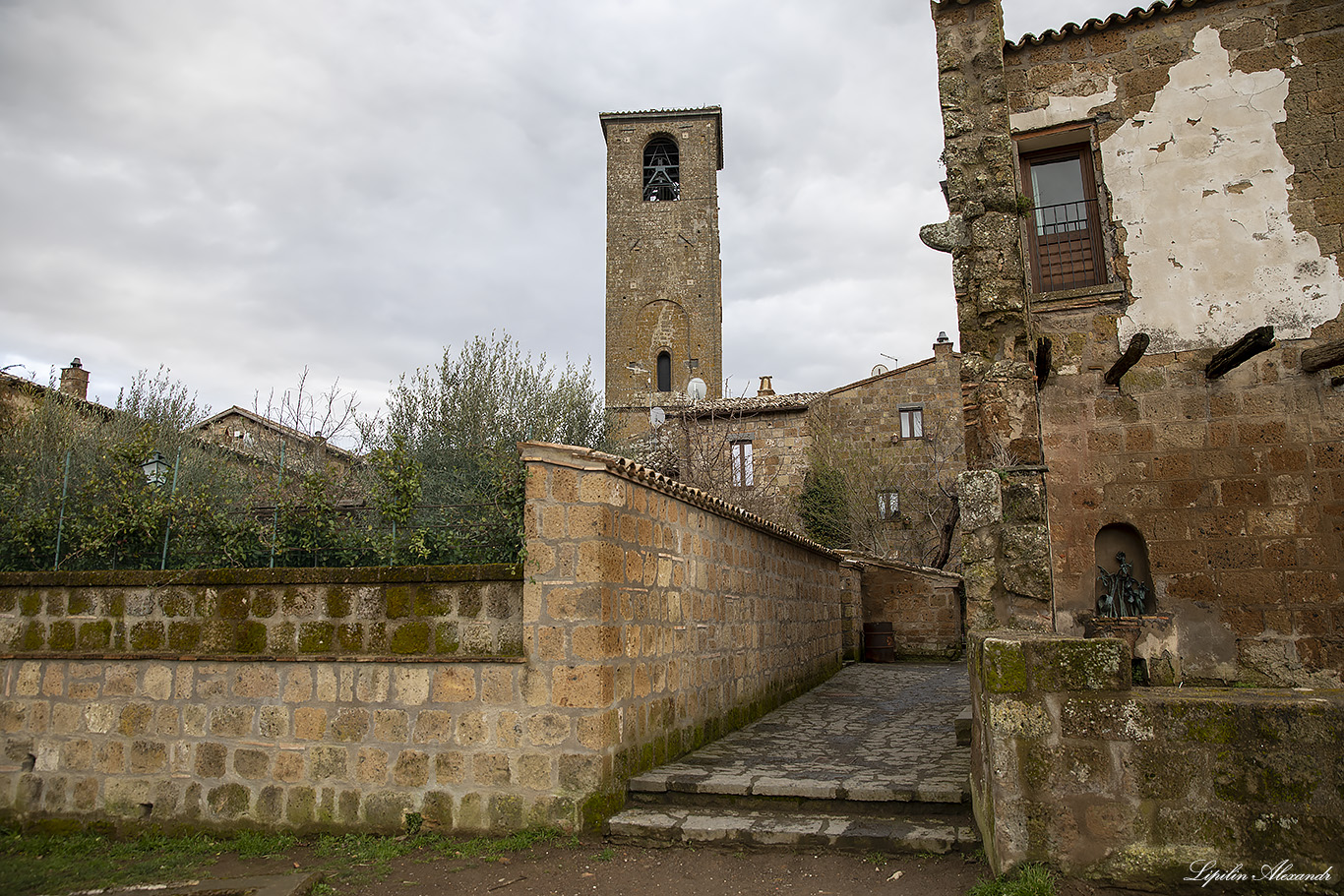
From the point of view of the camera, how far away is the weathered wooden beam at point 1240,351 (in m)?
6.84

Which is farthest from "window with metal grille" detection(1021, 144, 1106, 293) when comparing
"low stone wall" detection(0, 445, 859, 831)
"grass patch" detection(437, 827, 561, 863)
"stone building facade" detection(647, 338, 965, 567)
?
"stone building facade" detection(647, 338, 965, 567)

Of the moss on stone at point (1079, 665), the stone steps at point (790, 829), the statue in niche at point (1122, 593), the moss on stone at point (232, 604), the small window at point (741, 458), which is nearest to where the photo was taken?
the moss on stone at point (1079, 665)

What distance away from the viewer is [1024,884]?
3842 mm

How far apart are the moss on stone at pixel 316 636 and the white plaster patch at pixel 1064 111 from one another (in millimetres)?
8373

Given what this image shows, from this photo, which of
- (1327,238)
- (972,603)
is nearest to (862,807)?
(972,603)

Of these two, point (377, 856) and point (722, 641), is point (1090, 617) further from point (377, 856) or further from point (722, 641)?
point (377, 856)

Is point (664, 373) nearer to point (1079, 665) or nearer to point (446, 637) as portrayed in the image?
point (446, 637)

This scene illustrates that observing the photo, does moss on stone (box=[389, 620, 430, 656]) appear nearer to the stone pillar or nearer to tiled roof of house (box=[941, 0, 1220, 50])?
the stone pillar

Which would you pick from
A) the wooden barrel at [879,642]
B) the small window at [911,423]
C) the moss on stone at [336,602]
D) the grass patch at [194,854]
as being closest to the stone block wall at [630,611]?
the grass patch at [194,854]

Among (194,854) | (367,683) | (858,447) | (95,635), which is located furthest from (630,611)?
(858,447)

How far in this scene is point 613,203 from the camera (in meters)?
34.4

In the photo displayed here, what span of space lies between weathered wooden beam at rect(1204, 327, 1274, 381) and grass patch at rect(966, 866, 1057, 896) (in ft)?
16.9

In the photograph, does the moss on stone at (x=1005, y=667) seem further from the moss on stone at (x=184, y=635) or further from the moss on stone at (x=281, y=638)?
the moss on stone at (x=184, y=635)

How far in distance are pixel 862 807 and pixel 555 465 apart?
10.4ft
